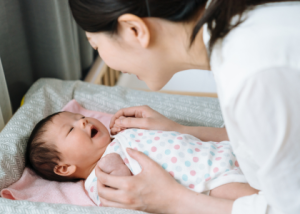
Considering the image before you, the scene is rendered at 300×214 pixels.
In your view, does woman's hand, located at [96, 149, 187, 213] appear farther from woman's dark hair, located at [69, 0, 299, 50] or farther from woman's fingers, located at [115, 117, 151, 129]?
woman's dark hair, located at [69, 0, 299, 50]

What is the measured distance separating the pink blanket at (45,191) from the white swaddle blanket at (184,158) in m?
0.04

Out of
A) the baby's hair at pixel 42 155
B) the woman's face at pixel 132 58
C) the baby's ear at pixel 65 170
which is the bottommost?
the baby's ear at pixel 65 170

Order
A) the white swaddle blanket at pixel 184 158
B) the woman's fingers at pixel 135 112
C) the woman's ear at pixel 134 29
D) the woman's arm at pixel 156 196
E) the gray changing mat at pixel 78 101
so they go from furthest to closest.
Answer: the woman's fingers at pixel 135 112
the gray changing mat at pixel 78 101
the white swaddle blanket at pixel 184 158
the woman's arm at pixel 156 196
the woman's ear at pixel 134 29

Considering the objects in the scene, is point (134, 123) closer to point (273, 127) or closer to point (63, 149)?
point (63, 149)

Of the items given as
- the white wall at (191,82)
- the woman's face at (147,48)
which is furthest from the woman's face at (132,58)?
the white wall at (191,82)

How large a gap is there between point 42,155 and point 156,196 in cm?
51

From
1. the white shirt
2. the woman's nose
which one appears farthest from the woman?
the woman's nose

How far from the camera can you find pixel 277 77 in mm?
575

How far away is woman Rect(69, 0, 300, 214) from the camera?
1.92 feet

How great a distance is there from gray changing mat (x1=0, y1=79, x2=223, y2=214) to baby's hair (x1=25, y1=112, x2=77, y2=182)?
4 centimetres

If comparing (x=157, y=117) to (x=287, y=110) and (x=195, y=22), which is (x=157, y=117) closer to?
(x=195, y=22)

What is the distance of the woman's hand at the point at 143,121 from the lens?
3.93 ft

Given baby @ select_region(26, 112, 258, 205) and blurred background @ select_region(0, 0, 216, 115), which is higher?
blurred background @ select_region(0, 0, 216, 115)

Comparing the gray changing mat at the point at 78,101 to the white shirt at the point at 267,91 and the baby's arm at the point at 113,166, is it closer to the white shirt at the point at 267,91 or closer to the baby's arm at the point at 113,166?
the baby's arm at the point at 113,166
